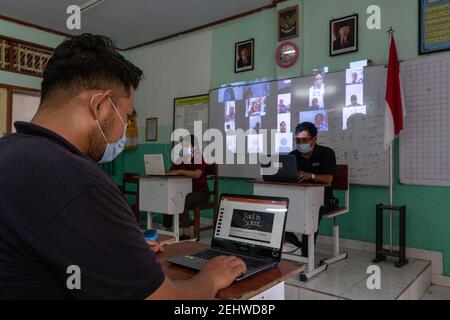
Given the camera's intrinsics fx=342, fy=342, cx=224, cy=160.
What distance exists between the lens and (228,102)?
15.4 ft

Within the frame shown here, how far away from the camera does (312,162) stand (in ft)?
11.1

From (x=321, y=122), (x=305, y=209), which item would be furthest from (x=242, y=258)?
(x=321, y=122)

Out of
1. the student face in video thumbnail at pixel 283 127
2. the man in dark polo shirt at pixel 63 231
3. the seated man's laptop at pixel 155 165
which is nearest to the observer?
the man in dark polo shirt at pixel 63 231

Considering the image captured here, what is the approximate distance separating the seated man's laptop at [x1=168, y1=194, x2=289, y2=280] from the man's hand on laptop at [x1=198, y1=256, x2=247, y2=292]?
173mm

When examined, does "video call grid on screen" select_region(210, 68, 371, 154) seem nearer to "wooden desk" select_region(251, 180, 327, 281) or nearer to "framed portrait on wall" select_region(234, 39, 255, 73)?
"framed portrait on wall" select_region(234, 39, 255, 73)

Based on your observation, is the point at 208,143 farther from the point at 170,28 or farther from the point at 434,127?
the point at 434,127

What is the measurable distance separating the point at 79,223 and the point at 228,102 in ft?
13.7

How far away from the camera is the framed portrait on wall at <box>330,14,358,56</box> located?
143 inches

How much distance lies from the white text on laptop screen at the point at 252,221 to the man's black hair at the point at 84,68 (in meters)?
0.78

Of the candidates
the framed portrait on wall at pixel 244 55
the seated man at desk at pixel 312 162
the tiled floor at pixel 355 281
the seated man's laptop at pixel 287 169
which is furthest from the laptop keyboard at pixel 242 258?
the framed portrait on wall at pixel 244 55

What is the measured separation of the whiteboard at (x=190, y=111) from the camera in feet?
16.5

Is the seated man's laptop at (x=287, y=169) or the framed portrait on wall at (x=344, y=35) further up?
the framed portrait on wall at (x=344, y=35)

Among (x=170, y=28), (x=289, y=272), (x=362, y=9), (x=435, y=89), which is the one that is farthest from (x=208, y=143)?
(x=289, y=272)

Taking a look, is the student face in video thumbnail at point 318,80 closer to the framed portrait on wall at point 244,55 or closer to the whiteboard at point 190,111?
the framed portrait on wall at point 244,55
